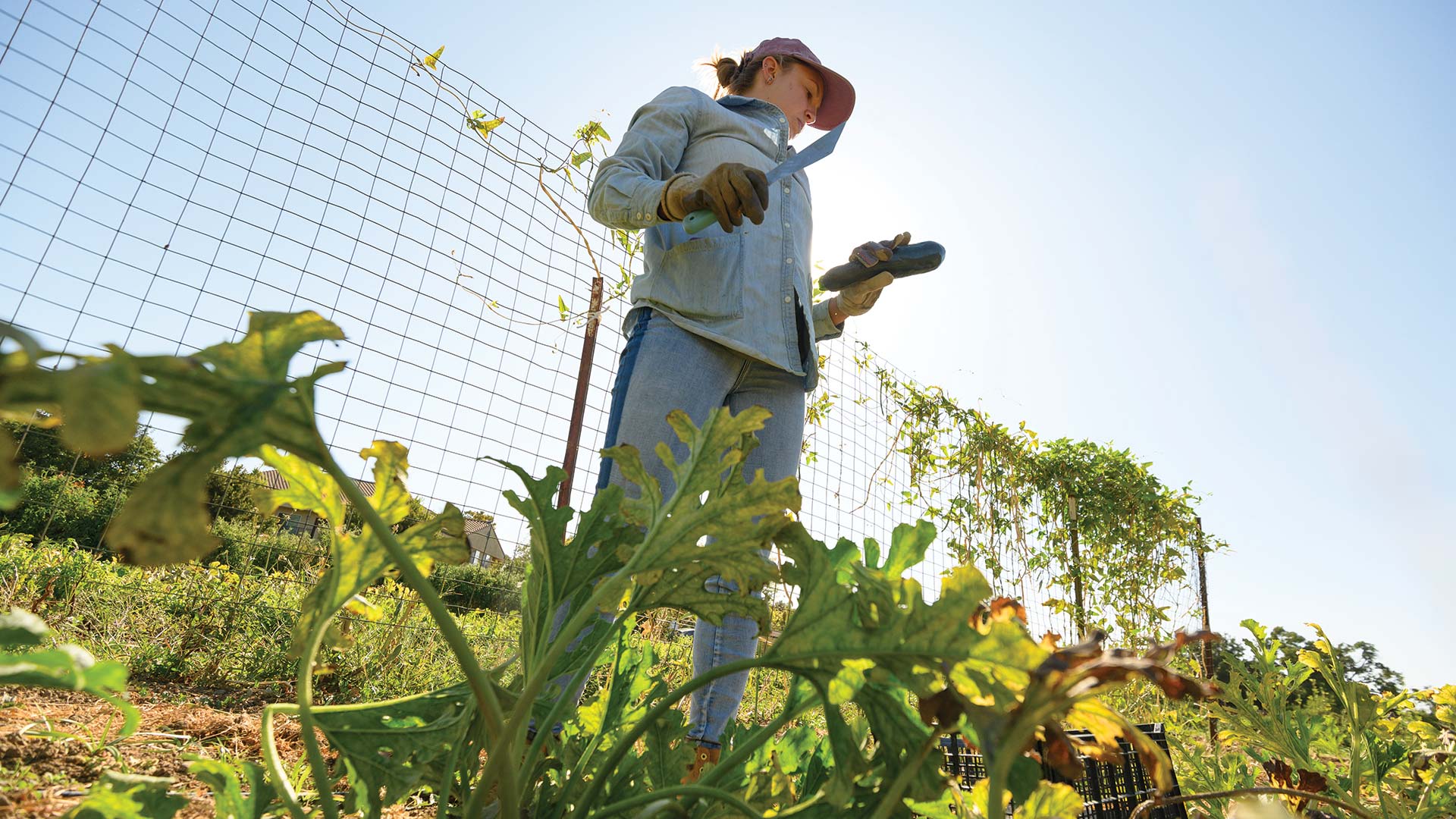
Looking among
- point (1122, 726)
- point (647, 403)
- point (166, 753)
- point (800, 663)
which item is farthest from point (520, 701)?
point (166, 753)

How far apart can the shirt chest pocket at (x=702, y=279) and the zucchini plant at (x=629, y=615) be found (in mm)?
1230

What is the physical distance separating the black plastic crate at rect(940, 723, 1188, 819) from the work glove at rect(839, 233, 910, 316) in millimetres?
1307

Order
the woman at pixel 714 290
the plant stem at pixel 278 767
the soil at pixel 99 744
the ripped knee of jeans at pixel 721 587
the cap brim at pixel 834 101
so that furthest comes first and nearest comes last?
the cap brim at pixel 834 101 → the woman at pixel 714 290 → the soil at pixel 99 744 → the ripped knee of jeans at pixel 721 587 → the plant stem at pixel 278 767

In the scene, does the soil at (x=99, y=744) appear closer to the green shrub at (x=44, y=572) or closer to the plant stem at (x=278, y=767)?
the plant stem at (x=278, y=767)

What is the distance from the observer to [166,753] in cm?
152

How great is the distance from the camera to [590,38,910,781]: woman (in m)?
1.64

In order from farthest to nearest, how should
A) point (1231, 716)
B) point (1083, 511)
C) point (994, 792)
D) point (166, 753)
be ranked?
point (1083, 511) < point (166, 753) < point (1231, 716) < point (994, 792)

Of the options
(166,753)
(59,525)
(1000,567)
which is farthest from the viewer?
(59,525)

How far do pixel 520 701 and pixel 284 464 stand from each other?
0.22 meters

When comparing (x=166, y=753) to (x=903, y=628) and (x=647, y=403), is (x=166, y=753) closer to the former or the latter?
(x=647, y=403)

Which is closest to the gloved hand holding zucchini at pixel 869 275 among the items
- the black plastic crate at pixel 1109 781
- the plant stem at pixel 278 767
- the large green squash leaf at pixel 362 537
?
the black plastic crate at pixel 1109 781

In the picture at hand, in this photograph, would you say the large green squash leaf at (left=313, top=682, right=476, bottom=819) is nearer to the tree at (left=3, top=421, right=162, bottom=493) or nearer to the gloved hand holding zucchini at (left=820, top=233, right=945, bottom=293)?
the tree at (left=3, top=421, right=162, bottom=493)

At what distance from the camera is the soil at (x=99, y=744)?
0.99 metres

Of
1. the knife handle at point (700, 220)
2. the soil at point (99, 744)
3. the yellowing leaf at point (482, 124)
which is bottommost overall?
the soil at point (99, 744)
